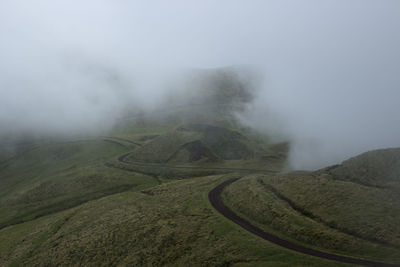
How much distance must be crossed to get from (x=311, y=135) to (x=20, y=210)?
136 m

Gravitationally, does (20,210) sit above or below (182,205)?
below

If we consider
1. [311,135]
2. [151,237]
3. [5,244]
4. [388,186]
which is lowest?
[5,244]

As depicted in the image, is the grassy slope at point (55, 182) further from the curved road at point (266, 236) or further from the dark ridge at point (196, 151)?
the curved road at point (266, 236)

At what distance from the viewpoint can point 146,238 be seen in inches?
2082

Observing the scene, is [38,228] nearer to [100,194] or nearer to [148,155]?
[100,194]

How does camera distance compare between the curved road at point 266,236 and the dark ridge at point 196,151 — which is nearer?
the curved road at point 266,236

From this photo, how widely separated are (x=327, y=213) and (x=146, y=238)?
36.4 meters

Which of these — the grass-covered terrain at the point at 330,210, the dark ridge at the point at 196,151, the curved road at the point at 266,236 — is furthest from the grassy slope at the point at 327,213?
the dark ridge at the point at 196,151

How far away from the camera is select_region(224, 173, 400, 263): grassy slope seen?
40.6 m

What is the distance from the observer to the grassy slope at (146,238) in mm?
A: 42875

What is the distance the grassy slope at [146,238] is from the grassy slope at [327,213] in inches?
233

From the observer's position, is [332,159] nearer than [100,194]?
No

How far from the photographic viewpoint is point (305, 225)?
47.2 meters

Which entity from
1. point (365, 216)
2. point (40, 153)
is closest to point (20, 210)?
point (40, 153)
